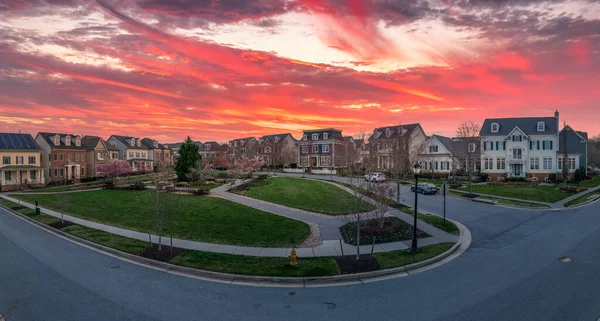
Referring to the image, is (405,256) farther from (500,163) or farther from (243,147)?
(243,147)

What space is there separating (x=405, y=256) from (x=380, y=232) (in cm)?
419

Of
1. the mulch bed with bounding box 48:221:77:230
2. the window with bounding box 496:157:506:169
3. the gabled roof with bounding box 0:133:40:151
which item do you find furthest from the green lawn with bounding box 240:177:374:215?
the gabled roof with bounding box 0:133:40:151

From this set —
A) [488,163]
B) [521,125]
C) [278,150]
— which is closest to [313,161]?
[278,150]

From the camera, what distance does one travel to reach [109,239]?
59.5ft

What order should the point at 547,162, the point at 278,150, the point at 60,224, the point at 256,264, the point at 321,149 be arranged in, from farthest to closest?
the point at 278,150 → the point at 321,149 → the point at 547,162 → the point at 60,224 → the point at 256,264

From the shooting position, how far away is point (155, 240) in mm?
17953

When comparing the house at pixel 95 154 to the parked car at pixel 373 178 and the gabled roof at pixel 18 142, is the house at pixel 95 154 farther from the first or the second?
the parked car at pixel 373 178

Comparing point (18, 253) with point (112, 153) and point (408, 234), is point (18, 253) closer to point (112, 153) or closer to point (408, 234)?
point (408, 234)

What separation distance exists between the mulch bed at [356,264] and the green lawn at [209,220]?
3966 millimetres

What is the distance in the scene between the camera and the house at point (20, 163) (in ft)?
166

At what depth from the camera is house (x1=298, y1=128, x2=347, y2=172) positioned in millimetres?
71562

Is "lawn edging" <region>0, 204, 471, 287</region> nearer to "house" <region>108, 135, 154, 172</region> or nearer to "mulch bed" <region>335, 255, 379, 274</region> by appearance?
"mulch bed" <region>335, 255, 379, 274</region>

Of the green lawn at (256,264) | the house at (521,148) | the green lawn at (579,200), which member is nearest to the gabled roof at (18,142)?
the green lawn at (256,264)

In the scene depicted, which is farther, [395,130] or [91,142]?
[91,142]
